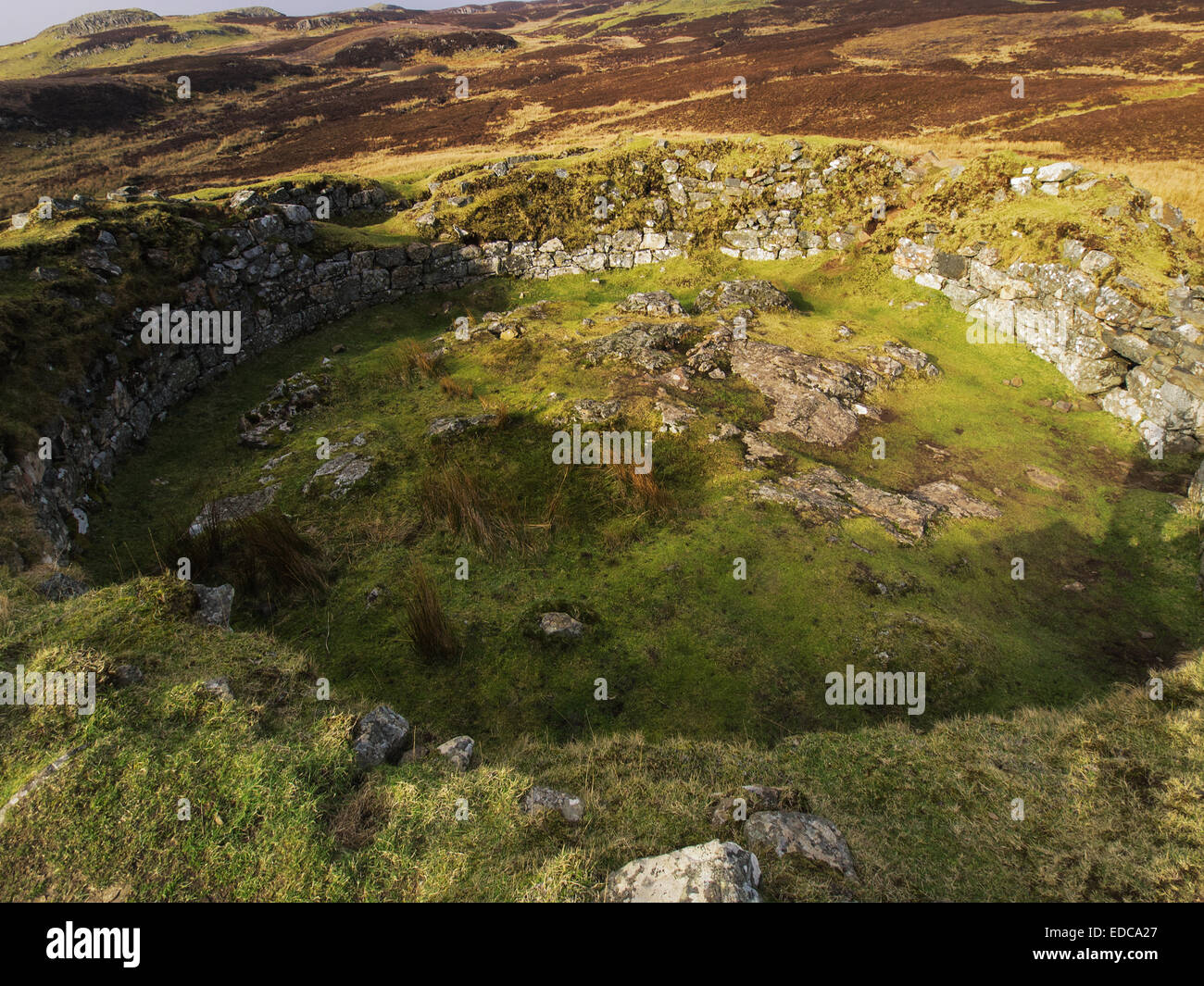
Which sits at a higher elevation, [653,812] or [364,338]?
[364,338]

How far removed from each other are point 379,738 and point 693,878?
3.46 meters

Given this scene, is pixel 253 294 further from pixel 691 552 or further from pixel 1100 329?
pixel 1100 329

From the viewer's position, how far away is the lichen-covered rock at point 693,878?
13.1ft

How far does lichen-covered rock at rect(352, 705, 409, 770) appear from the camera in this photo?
5686 millimetres

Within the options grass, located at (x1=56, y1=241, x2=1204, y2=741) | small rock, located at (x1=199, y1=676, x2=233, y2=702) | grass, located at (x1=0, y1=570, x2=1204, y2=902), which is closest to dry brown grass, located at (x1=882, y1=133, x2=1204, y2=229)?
grass, located at (x1=56, y1=241, x2=1204, y2=741)

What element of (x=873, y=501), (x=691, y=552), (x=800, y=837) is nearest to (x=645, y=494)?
(x=691, y=552)

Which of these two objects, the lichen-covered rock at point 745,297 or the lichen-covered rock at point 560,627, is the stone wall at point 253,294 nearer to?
the lichen-covered rock at point 745,297

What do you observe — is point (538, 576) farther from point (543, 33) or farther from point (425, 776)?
point (543, 33)

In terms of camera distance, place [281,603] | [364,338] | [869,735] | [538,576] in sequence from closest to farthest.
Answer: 1. [869,735]
2. [281,603]
3. [538,576]
4. [364,338]

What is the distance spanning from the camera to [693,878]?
4094 millimetres

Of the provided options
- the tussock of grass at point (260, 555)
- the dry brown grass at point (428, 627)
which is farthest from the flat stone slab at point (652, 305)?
the dry brown grass at point (428, 627)
